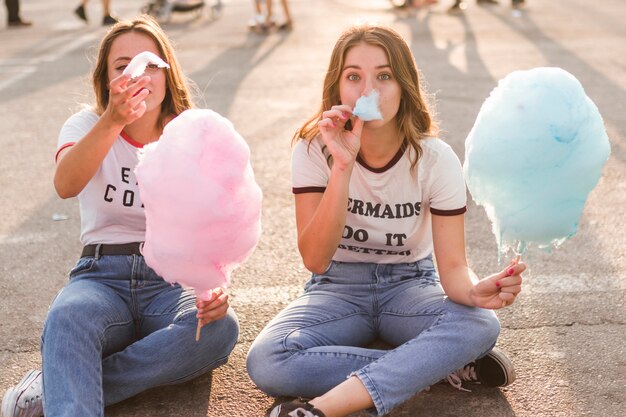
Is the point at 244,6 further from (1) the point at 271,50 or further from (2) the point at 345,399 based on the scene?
(2) the point at 345,399

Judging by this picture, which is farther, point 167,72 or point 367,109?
point 167,72

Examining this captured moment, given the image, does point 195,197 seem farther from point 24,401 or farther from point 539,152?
point 539,152

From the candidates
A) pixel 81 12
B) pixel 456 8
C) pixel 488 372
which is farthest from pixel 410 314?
pixel 81 12

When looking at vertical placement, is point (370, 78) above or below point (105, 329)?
above

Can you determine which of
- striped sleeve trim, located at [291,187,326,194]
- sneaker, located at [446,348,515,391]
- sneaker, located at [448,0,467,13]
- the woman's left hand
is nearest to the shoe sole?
sneaker, located at [446,348,515,391]

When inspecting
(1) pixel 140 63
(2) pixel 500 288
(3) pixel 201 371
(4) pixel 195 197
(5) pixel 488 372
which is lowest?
(3) pixel 201 371

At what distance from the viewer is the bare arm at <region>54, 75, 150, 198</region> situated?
103 inches

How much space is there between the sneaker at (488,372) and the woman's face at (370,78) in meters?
0.89

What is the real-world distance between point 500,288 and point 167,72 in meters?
1.42

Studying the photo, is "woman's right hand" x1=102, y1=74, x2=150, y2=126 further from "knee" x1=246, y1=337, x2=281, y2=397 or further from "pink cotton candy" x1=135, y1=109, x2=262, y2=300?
"knee" x1=246, y1=337, x2=281, y2=397

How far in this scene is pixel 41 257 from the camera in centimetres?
421

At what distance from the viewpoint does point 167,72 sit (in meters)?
3.06

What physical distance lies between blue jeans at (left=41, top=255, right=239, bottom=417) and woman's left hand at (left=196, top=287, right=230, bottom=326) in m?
0.08

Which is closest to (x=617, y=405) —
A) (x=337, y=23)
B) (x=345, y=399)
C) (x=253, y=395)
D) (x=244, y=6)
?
(x=345, y=399)
